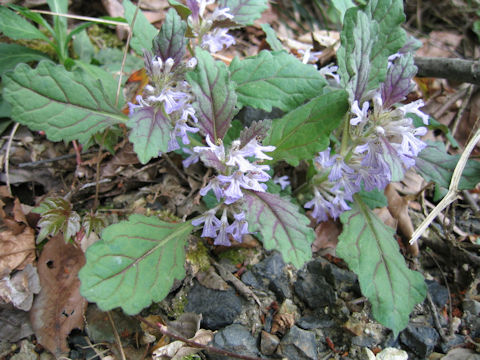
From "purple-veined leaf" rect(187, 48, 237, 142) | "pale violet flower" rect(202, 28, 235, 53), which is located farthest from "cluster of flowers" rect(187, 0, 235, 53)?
"purple-veined leaf" rect(187, 48, 237, 142)

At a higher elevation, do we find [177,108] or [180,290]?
[177,108]

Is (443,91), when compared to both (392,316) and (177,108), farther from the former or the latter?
(177,108)

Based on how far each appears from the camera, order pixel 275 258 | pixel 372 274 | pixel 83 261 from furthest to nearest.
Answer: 1. pixel 275 258
2. pixel 83 261
3. pixel 372 274

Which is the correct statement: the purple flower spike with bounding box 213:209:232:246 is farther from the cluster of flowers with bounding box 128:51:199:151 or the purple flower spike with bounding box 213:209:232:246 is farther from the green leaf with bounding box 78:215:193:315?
the cluster of flowers with bounding box 128:51:199:151

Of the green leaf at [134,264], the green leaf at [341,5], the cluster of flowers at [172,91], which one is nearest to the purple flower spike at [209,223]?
the green leaf at [134,264]

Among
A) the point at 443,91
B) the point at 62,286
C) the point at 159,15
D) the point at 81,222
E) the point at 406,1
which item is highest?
the point at 406,1

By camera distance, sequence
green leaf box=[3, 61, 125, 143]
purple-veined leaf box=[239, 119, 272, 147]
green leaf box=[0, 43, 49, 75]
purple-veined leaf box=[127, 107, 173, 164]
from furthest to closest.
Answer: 1. green leaf box=[0, 43, 49, 75]
2. green leaf box=[3, 61, 125, 143]
3. purple-veined leaf box=[239, 119, 272, 147]
4. purple-veined leaf box=[127, 107, 173, 164]

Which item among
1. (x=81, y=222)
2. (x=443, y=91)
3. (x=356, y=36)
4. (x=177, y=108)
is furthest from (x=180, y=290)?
(x=443, y=91)

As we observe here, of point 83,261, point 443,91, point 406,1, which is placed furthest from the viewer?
point 406,1
